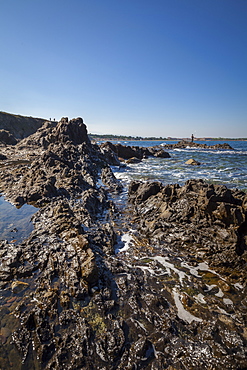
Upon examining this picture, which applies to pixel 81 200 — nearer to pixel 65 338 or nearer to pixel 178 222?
pixel 178 222

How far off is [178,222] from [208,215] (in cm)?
172

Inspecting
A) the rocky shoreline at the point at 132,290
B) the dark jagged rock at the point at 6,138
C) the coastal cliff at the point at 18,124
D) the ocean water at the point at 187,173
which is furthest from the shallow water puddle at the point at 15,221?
the coastal cliff at the point at 18,124

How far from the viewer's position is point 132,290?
21.2ft

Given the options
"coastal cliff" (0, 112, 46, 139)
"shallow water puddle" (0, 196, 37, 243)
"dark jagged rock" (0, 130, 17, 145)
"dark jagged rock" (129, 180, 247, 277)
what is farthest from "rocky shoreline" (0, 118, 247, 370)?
"coastal cliff" (0, 112, 46, 139)

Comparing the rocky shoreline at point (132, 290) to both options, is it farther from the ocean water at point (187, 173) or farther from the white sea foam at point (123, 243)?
the ocean water at point (187, 173)

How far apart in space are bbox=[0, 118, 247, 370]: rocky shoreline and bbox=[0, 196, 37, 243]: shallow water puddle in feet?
1.78

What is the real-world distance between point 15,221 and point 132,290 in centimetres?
807

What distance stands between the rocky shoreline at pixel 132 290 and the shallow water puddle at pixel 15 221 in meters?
0.54

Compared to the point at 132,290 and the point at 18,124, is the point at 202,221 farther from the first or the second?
the point at 18,124

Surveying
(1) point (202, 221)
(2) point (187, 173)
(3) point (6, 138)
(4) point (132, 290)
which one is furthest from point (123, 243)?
(3) point (6, 138)

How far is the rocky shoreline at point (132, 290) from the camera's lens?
447cm

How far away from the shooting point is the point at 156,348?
465cm

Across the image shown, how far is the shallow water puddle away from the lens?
932cm

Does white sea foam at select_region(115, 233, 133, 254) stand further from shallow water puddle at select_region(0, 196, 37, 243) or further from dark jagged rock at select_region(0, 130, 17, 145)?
dark jagged rock at select_region(0, 130, 17, 145)
